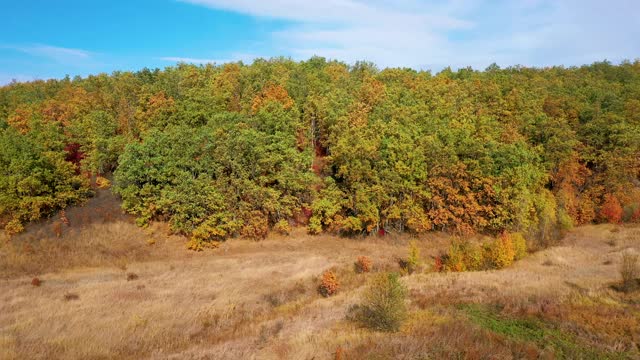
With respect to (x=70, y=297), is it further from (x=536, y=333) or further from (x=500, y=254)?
(x=500, y=254)

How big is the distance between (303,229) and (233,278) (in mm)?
15573

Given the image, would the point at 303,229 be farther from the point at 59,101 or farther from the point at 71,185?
the point at 59,101

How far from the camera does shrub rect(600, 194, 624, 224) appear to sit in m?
55.7

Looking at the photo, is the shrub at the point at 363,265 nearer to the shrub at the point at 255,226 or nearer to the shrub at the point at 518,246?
the shrub at the point at 255,226

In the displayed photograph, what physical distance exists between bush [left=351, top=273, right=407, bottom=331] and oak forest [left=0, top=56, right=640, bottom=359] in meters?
0.11

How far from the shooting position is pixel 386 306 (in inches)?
899

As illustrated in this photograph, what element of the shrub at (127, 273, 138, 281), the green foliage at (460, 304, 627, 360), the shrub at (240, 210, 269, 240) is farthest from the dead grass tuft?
the green foliage at (460, 304, 627, 360)

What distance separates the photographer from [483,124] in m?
55.6

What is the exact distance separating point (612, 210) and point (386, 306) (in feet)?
157

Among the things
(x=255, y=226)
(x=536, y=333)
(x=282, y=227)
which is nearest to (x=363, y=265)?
(x=282, y=227)

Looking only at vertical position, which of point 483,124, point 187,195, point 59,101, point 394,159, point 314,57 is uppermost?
point 314,57

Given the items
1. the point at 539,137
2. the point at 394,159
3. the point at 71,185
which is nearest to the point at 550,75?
the point at 539,137

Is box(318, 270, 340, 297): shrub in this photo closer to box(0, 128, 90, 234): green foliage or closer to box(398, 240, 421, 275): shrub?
box(398, 240, 421, 275): shrub

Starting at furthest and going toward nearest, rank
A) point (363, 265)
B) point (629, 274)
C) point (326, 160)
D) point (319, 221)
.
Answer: point (326, 160)
point (319, 221)
point (363, 265)
point (629, 274)
